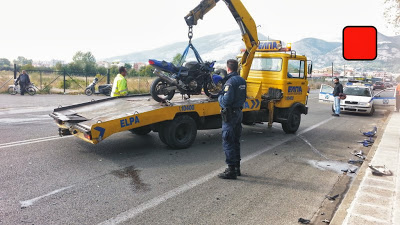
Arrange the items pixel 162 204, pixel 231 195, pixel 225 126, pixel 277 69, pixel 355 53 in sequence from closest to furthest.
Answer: pixel 355 53 → pixel 162 204 → pixel 231 195 → pixel 225 126 → pixel 277 69

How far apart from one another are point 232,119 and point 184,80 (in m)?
2.78

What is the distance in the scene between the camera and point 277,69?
934 cm

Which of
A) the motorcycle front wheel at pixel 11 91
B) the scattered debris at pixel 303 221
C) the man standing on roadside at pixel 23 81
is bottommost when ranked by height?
the scattered debris at pixel 303 221

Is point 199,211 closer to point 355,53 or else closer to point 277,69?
point 355,53

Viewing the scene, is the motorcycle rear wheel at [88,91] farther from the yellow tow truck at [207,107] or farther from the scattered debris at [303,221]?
the scattered debris at [303,221]

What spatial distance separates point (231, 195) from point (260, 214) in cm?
67

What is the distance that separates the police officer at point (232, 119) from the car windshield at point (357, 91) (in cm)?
1323

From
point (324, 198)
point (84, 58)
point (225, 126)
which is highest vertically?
point (84, 58)

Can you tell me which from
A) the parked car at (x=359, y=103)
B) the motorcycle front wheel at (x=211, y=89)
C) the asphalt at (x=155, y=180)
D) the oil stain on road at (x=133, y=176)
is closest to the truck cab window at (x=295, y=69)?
the asphalt at (x=155, y=180)

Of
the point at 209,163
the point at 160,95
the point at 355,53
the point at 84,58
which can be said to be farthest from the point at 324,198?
the point at 84,58

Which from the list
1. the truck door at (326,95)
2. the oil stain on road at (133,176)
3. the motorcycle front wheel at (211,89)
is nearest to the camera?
the oil stain on road at (133,176)

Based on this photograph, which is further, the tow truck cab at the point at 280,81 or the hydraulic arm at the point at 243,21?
the tow truck cab at the point at 280,81

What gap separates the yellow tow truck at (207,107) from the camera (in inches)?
246

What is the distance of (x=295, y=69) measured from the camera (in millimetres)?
9648
